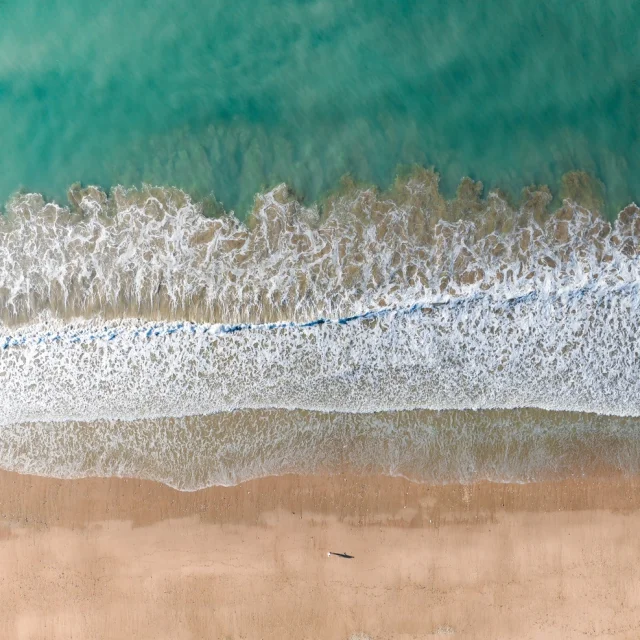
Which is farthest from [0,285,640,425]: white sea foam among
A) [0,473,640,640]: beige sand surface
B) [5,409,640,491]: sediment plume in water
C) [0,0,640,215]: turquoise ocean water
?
[0,0,640,215]: turquoise ocean water

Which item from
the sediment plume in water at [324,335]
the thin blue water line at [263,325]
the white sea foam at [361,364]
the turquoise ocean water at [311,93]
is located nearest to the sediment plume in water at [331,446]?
the sediment plume in water at [324,335]

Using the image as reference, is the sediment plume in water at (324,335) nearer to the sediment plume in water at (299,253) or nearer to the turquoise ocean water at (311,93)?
the sediment plume in water at (299,253)

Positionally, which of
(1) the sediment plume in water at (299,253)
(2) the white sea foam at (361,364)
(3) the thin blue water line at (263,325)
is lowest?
(2) the white sea foam at (361,364)

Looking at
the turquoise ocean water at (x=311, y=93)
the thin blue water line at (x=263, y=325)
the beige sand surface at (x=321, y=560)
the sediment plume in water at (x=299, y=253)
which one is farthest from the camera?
the turquoise ocean water at (x=311, y=93)

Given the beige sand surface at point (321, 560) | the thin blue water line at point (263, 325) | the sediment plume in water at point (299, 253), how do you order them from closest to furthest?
1. the beige sand surface at point (321, 560)
2. the thin blue water line at point (263, 325)
3. the sediment plume in water at point (299, 253)

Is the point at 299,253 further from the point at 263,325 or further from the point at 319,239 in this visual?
the point at 263,325

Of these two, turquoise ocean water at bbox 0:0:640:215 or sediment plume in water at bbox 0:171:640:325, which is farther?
turquoise ocean water at bbox 0:0:640:215

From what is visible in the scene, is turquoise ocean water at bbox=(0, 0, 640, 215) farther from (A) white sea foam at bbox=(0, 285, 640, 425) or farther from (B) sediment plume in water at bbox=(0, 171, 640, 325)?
(A) white sea foam at bbox=(0, 285, 640, 425)

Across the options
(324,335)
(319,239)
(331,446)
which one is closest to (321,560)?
(331,446)
